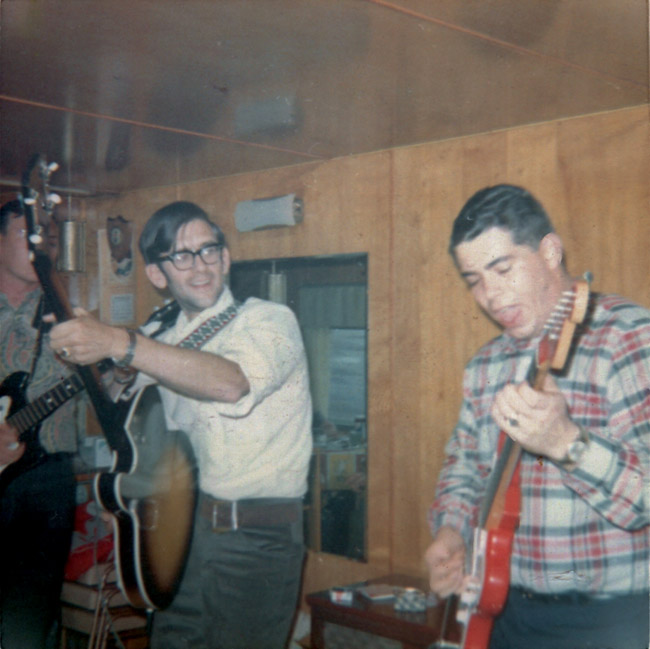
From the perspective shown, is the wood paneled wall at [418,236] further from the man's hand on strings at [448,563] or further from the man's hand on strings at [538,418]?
the man's hand on strings at [538,418]

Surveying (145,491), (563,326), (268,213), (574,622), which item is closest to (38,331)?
(145,491)

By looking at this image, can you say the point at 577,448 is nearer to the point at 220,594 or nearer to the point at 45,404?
the point at 220,594

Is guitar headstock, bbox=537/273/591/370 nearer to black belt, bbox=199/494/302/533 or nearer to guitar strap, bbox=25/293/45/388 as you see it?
black belt, bbox=199/494/302/533

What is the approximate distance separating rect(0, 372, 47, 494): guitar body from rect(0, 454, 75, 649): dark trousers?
2 centimetres

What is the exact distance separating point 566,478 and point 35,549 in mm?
1143

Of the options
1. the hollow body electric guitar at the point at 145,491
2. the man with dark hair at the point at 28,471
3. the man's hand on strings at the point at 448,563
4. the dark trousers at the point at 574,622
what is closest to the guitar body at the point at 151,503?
the hollow body electric guitar at the point at 145,491

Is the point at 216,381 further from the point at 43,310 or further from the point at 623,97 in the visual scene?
the point at 623,97

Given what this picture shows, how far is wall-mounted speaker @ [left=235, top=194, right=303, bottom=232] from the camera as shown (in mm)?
1634

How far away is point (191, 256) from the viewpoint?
156 centimetres

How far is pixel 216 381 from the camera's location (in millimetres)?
1512

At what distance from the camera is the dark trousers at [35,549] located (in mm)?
1500

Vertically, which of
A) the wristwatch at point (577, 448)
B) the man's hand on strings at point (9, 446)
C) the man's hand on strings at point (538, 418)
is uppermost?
the man's hand on strings at point (538, 418)

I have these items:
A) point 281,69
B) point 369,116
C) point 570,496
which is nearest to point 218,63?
point 281,69

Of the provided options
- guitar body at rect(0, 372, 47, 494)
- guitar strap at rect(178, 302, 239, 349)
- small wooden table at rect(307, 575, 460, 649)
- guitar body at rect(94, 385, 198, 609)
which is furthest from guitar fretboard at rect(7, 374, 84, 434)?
small wooden table at rect(307, 575, 460, 649)
